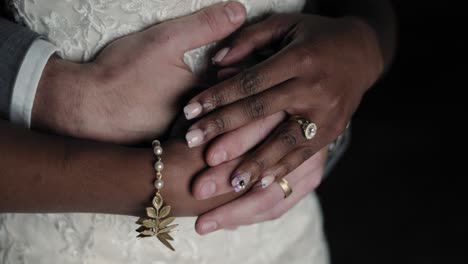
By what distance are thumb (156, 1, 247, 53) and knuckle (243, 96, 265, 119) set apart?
0.12m

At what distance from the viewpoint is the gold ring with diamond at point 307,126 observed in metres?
0.85

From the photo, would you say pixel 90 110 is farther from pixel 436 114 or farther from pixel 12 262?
pixel 436 114

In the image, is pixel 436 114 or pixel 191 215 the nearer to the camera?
pixel 191 215

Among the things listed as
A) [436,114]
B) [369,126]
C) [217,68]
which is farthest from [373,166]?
[217,68]

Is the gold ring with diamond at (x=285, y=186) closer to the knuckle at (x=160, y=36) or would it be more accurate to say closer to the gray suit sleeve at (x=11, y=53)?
the knuckle at (x=160, y=36)

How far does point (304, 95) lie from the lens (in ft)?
2.76

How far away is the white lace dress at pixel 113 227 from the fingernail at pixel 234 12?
0.18 feet

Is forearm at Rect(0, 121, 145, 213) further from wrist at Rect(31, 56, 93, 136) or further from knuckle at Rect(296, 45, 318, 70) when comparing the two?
knuckle at Rect(296, 45, 318, 70)

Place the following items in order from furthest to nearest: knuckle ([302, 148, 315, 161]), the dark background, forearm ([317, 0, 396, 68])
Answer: the dark background → forearm ([317, 0, 396, 68]) → knuckle ([302, 148, 315, 161])

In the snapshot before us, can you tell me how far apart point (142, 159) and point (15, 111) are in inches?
8.7

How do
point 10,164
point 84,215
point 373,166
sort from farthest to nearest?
1. point 373,166
2. point 84,215
3. point 10,164

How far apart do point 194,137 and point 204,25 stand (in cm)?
19

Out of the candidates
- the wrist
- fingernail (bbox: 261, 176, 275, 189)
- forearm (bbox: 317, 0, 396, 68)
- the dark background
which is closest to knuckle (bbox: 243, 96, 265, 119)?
fingernail (bbox: 261, 176, 275, 189)

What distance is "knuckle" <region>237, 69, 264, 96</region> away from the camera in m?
0.78
